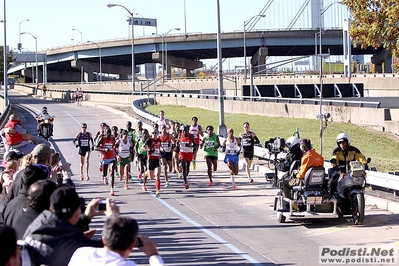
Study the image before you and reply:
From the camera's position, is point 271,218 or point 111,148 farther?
point 111,148

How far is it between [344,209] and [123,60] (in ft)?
428

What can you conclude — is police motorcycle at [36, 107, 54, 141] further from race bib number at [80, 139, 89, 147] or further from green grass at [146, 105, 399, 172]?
green grass at [146, 105, 399, 172]

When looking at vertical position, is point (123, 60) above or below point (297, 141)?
above

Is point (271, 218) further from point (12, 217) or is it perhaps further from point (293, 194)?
point (12, 217)

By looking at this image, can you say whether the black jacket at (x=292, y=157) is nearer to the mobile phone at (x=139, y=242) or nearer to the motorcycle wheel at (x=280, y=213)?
the motorcycle wheel at (x=280, y=213)

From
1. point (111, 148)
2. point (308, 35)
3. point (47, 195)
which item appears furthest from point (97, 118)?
point (308, 35)

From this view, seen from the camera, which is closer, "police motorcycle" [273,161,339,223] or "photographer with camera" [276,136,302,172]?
"police motorcycle" [273,161,339,223]

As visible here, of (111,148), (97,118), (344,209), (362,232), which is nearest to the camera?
(362,232)

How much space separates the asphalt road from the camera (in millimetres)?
12375

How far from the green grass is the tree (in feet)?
21.7

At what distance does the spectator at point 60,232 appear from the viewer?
609cm

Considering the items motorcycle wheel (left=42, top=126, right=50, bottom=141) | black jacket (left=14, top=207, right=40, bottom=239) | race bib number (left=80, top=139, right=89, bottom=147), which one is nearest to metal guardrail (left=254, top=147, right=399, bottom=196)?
race bib number (left=80, top=139, right=89, bottom=147)

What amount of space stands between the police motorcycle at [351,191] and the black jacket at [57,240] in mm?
9274

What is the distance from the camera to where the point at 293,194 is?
15281 mm
